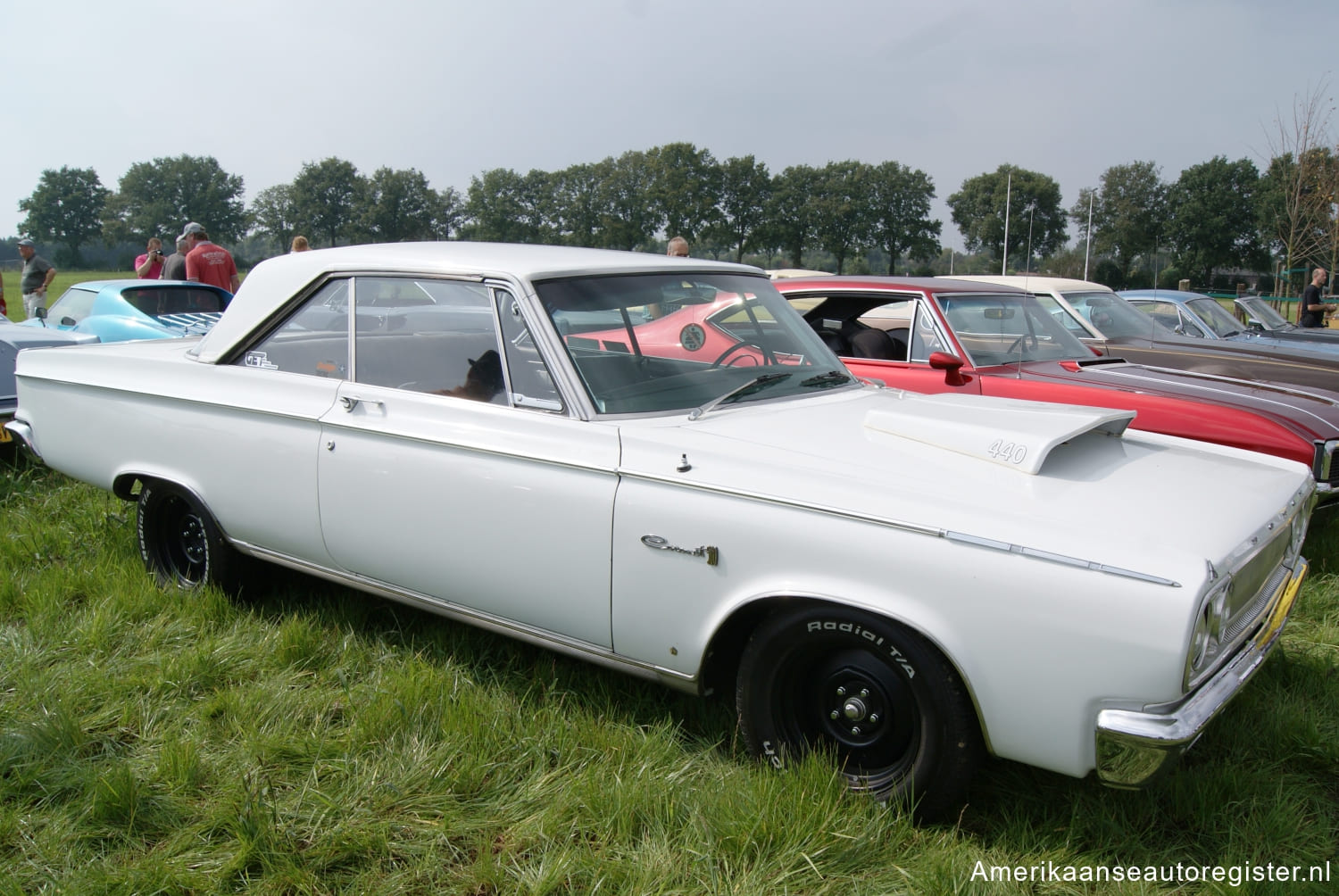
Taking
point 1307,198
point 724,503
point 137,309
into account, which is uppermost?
point 1307,198

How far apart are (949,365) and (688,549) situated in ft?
9.91

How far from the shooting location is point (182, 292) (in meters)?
9.32

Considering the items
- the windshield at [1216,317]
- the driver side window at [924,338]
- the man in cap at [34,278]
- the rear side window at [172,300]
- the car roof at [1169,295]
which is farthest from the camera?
the man in cap at [34,278]

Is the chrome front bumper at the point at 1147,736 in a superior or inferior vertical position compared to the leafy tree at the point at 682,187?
inferior

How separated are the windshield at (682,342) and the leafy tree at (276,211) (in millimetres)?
85563

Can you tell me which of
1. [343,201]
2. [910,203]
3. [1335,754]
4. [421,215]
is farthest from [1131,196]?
[1335,754]

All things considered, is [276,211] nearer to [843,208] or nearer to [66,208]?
[66,208]

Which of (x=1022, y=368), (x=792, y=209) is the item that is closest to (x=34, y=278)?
(x=1022, y=368)

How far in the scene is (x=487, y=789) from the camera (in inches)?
100

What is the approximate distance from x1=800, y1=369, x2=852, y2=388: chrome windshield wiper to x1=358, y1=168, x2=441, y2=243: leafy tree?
271ft

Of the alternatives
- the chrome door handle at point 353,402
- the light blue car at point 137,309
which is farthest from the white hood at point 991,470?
the light blue car at point 137,309

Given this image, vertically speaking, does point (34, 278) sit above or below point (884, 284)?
above

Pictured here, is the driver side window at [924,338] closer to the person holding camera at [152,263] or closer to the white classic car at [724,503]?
the white classic car at [724,503]

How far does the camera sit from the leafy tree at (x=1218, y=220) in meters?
66.2
